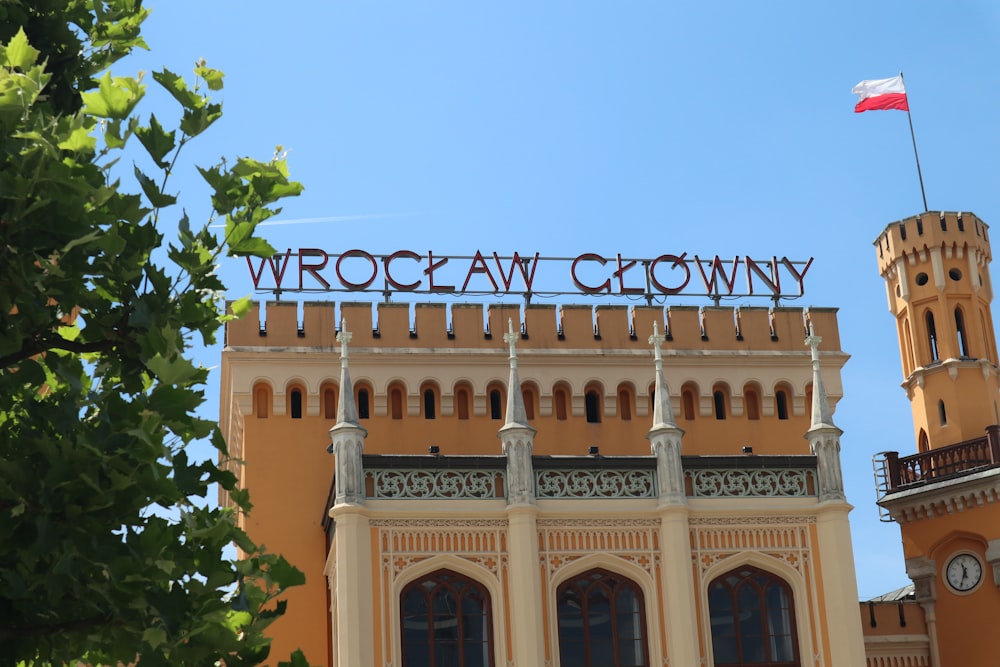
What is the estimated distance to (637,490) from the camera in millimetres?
28984

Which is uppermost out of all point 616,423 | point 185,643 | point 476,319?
point 476,319

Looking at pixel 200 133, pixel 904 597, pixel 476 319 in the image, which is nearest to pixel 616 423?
pixel 476 319

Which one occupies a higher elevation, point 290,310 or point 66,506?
point 290,310

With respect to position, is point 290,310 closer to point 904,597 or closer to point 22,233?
point 904,597

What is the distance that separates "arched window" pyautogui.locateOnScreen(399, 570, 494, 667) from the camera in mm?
27578

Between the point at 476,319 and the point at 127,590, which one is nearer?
the point at 127,590

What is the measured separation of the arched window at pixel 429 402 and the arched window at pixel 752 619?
870 centimetres

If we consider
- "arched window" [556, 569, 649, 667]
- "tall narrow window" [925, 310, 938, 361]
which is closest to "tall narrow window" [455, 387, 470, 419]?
"arched window" [556, 569, 649, 667]

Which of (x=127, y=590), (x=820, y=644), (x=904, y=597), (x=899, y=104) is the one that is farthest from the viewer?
(x=899, y=104)

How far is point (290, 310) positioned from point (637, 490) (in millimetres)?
9924

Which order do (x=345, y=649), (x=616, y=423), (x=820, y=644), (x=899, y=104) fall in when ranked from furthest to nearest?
(x=899, y=104)
(x=616, y=423)
(x=820, y=644)
(x=345, y=649)

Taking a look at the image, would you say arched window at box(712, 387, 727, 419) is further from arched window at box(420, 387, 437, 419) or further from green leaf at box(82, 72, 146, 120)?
green leaf at box(82, 72, 146, 120)

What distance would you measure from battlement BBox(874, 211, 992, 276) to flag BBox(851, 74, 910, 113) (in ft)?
12.6

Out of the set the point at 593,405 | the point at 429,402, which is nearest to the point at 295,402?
the point at 429,402
